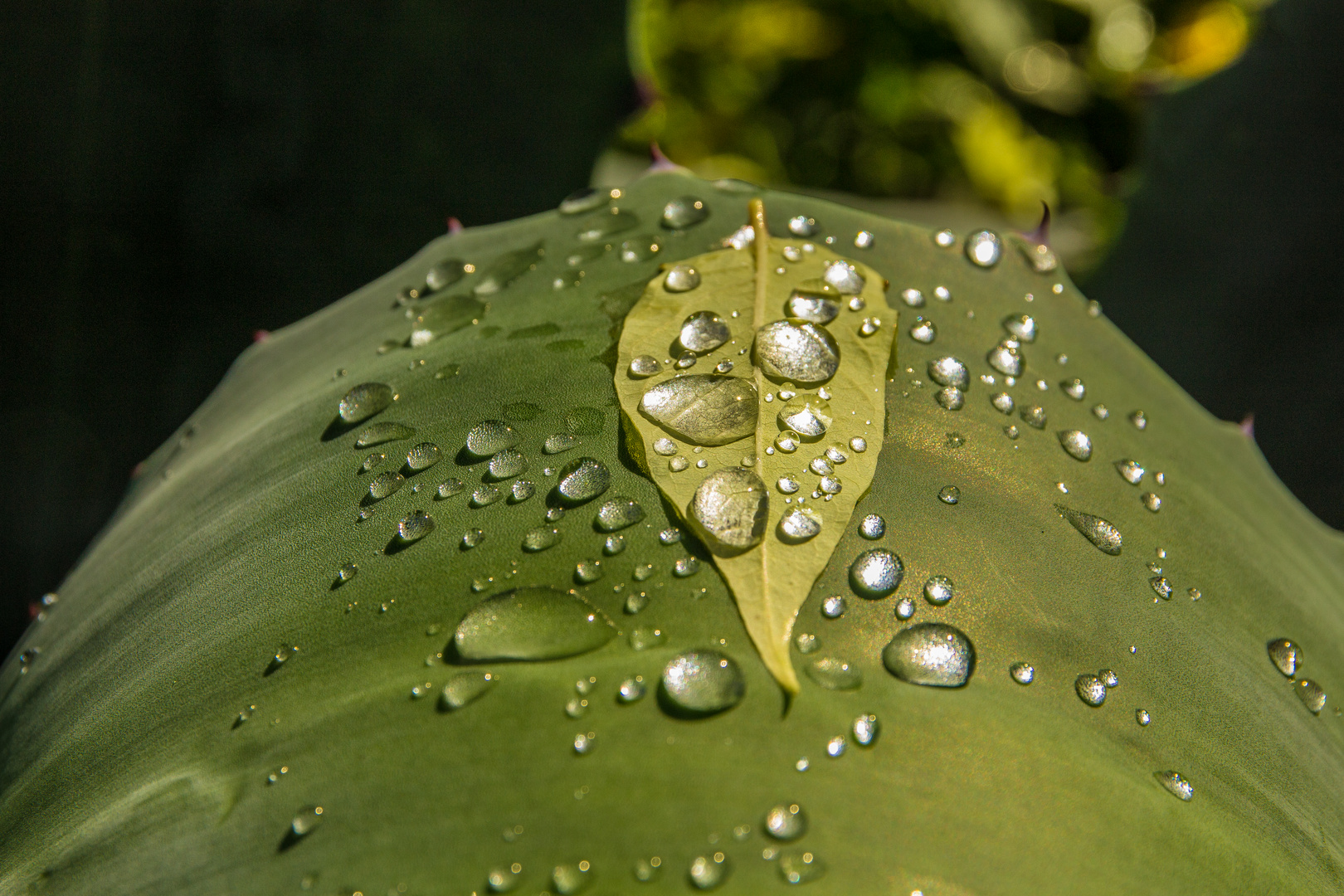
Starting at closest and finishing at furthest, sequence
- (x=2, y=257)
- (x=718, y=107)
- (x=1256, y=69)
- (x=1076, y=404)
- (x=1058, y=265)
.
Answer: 1. (x=1076, y=404)
2. (x=1058, y=265)
3. (x=2, y=257)
4. (x=1256, y=69)
5. (x=718, y=107)

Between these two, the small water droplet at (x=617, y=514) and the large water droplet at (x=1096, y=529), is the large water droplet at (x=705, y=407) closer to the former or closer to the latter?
→ the small water droplet at (x=617, y=514)

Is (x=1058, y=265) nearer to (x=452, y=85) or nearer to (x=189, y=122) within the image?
(x=452, y=85)

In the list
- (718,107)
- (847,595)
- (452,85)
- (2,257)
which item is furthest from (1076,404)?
(718,107)

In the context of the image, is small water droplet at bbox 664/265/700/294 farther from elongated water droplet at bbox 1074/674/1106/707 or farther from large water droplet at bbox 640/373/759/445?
elongated water droplet at bbox 1074/674/1106/707

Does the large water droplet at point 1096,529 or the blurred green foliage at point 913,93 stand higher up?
the large water droplet at point 1096,529

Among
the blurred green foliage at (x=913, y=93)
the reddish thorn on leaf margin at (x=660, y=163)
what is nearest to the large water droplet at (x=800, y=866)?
the reddish thorn on leaf margin at (x=660, y=163)
